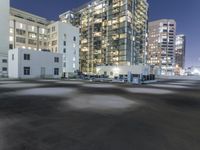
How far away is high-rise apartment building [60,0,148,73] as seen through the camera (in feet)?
275

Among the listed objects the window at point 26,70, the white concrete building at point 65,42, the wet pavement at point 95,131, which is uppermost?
the white concrete building at point 65,42

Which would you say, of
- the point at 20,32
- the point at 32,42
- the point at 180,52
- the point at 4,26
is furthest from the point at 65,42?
the point at 180,52

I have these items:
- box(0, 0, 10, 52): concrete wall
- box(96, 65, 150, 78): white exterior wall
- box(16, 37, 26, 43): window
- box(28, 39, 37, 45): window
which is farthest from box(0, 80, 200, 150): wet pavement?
box(28, 39, 37, 45): window

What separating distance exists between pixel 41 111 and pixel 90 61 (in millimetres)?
93559

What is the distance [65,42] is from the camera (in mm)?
68312

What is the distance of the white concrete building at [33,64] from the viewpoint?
3866cm

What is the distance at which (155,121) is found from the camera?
22.0ft

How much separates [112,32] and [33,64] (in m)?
59.4

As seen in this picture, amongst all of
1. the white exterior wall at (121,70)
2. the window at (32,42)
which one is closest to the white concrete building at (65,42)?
the window at (32,42)

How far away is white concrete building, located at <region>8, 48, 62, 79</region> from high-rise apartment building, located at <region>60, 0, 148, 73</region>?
46.1 metres

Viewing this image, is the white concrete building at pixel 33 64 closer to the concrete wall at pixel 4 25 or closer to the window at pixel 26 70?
the window at pixel 26 70

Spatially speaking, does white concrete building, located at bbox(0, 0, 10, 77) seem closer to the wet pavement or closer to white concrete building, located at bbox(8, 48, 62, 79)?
white concrete building, located at bbox(8, 48, 62, 79)

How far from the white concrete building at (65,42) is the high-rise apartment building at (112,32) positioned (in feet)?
81.8

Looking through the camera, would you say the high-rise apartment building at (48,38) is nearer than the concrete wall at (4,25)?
No
